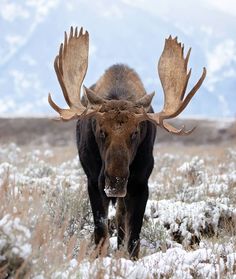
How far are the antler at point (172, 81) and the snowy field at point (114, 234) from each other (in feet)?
3.56

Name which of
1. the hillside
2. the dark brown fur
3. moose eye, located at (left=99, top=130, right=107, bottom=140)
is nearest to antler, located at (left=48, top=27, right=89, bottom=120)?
the dark brown fur

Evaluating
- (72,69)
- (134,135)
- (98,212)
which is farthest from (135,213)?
(72,69)

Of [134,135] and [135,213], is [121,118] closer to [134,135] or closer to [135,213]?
[134,135]

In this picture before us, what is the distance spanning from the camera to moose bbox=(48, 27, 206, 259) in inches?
216

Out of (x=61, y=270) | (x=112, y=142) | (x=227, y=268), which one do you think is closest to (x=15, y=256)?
(x=61, y=270)

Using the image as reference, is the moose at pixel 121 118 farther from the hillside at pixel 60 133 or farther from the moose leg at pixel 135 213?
the hillside at pixel 60 133

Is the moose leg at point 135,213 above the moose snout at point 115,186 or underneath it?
underneath

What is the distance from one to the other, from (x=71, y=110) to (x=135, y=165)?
2.44 feet

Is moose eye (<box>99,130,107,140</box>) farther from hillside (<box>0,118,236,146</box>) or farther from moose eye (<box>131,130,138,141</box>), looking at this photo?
hillside (<box>0,118,236,146</box>)

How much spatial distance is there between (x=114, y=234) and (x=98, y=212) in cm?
73

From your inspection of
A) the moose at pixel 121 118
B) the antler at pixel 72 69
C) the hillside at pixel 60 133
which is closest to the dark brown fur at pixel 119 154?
the moose at pixel 121 118

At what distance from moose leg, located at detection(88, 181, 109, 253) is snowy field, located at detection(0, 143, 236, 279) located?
105 millimetres

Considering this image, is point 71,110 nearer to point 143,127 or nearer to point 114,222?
point 143,127

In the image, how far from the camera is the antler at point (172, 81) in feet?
18.8
